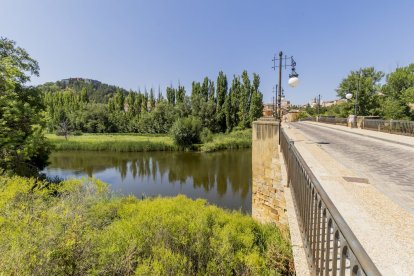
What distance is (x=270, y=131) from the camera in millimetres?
8891

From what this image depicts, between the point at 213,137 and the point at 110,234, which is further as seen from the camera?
the point at 213,137

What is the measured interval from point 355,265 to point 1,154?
15986 mm

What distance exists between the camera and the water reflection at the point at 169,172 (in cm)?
1728

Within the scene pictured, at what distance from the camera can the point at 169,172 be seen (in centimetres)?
2369

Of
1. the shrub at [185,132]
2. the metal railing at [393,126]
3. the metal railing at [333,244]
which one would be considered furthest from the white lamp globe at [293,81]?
the shrub at [185,132]

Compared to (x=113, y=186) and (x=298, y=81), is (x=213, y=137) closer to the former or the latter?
(x=113, y=186)

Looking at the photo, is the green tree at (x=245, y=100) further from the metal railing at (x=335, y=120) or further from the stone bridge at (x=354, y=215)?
the stone bridge at (x=354, y=215)

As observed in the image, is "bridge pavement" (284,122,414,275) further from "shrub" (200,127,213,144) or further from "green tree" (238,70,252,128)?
"green tree" (238,70,252,128)

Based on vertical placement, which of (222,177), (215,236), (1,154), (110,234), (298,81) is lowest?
(222,177)

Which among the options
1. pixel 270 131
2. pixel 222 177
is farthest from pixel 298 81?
pixel 222 177

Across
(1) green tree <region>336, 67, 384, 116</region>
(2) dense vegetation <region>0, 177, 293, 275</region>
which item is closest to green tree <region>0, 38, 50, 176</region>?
(2) dense vegetation <region>0, 177, 293, 275</region>

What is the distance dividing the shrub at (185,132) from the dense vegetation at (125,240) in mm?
27575

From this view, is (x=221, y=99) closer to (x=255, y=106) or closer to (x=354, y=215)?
(x=255, y=106)

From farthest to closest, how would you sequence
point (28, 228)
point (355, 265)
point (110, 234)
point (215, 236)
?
point (215, 236) < point (110, 234) < point (28, 228) < point (355, 265)
